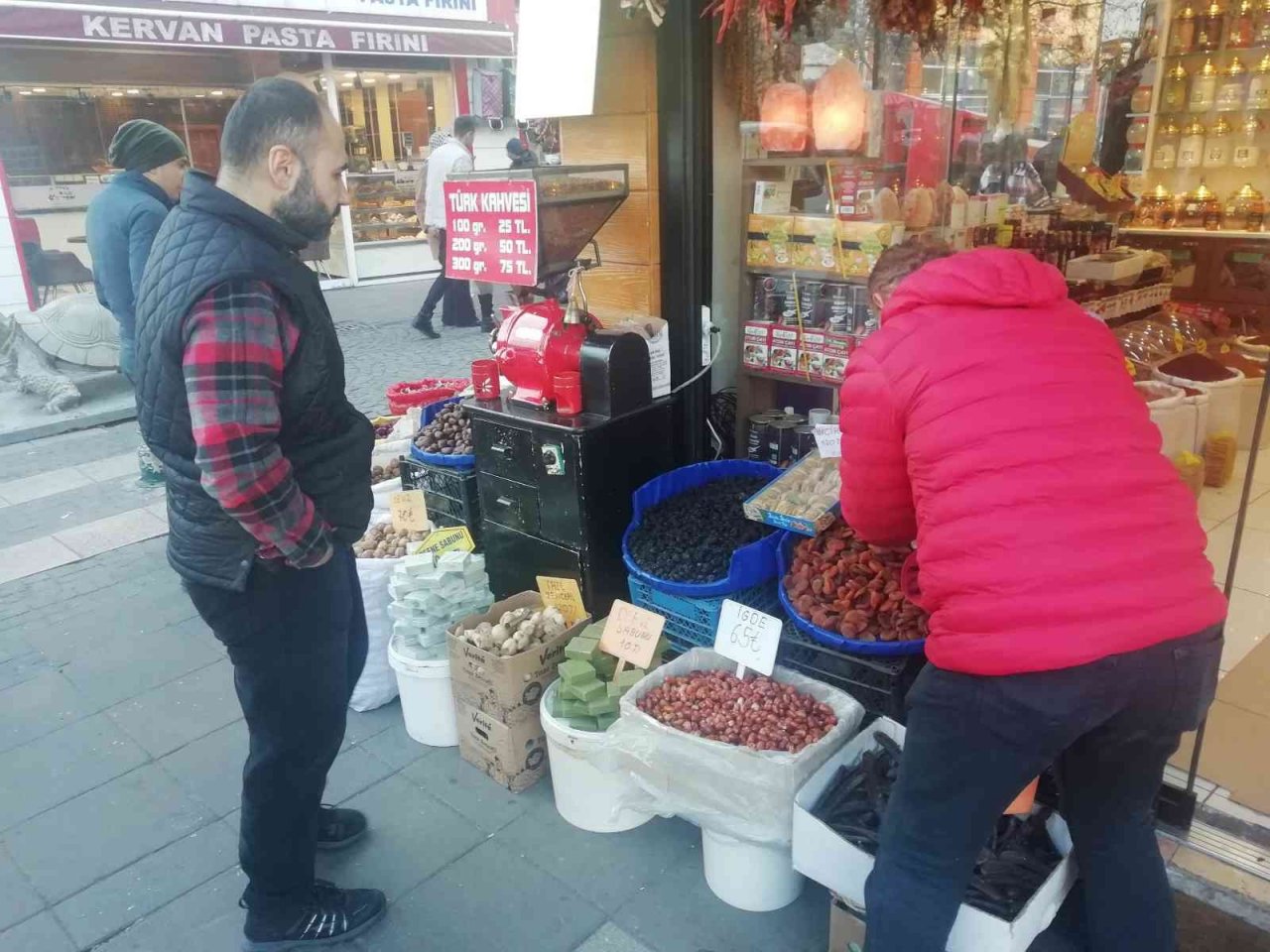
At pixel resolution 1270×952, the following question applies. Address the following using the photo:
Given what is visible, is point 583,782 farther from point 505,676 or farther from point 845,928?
point 845,928

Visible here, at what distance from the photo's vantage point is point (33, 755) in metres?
3.12

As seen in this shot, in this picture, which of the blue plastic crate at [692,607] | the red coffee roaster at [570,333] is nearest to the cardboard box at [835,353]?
the red coffee roaster at [570,333]

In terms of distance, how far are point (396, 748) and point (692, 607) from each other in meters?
1.18

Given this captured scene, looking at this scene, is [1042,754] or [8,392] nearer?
[1042,754]

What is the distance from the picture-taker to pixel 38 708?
134 inches

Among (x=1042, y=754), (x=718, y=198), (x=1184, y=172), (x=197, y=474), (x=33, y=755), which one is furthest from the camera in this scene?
(x=1184, y=172)

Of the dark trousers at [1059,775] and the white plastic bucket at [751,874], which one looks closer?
the dark trousers at [1059,775]

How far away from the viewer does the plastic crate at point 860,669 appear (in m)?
2.43

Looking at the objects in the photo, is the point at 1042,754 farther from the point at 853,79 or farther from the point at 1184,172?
the point at 1184,172

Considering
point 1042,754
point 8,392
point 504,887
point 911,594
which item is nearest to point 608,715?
point 504,887

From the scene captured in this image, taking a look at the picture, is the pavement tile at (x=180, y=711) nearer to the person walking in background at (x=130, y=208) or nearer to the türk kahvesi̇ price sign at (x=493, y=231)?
the person walking in background at (x=130, y=208)

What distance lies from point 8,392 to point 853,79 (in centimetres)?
748

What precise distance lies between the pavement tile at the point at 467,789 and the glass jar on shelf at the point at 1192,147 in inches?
196

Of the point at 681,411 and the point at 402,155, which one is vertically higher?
the point at 402,155
